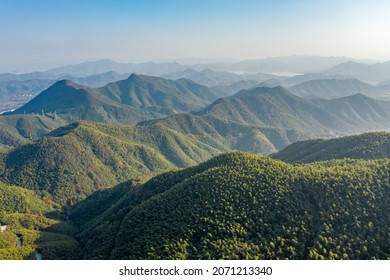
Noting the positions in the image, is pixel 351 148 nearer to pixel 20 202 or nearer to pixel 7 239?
pixel 7 239

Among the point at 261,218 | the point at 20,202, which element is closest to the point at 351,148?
the point at 261,218

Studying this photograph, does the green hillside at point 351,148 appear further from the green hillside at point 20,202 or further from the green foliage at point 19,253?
the green hillside at point 20,202

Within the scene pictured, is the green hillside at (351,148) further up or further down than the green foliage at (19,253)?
further up

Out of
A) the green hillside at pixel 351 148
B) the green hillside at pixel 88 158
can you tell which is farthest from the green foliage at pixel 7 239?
the green hillside at pixel 351 148

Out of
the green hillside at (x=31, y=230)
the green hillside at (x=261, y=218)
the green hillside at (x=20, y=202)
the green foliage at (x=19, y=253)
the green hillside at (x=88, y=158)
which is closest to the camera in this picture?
the green hillside at (x=261, y=218)

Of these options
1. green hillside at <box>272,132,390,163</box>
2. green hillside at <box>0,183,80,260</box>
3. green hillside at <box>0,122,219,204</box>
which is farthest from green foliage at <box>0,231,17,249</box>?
green hillside at <box>272,132,390,163</box>

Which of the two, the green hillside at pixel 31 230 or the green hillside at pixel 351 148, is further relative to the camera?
the green hillside at pixel 351 148

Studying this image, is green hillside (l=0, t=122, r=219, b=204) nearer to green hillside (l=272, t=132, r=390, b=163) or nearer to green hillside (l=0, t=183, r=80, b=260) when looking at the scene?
green hillside (l=0, t=183, r=80, b=260)
